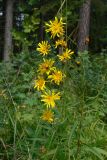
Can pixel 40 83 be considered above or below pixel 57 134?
above

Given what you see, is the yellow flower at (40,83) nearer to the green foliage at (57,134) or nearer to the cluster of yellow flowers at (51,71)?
the cluster of yellow flowers at (51,71)

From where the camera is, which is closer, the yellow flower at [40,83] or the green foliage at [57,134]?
the yellow flower at [40,83]

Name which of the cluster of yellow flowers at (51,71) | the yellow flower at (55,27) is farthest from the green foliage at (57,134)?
the yellow flower at (55,27)

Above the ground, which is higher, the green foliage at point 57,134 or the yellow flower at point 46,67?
the yellow flower at point 46,67

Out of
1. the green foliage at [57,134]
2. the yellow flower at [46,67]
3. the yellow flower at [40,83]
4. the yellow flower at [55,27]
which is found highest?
the yellow flower at [55,27]

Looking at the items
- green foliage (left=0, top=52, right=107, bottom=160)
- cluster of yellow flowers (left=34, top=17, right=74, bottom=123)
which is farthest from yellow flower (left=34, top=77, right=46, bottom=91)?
green foliage (left=0, top=52, right=107, bottom=160)

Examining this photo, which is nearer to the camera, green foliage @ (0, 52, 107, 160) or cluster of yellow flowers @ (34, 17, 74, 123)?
cluster of yellow flowers @ (34, 17, 74, 123)

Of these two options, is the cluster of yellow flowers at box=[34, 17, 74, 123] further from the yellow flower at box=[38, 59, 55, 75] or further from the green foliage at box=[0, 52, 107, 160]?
the green foliage at box=[0, 52, 107, 160]

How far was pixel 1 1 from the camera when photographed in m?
25.4

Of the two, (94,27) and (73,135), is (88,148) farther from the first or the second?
(94,27)

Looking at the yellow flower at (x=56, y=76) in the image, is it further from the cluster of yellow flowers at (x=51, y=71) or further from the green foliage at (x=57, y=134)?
the green foliage at (x=57, y=134)

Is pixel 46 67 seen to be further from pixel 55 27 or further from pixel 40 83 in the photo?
pixel 55 27

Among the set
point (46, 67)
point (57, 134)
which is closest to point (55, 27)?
point (46, 67)

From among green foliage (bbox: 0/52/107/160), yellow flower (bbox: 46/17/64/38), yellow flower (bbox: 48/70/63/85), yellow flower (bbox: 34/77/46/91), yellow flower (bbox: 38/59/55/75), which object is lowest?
green foliage (bbox: 0/52/107/160)
